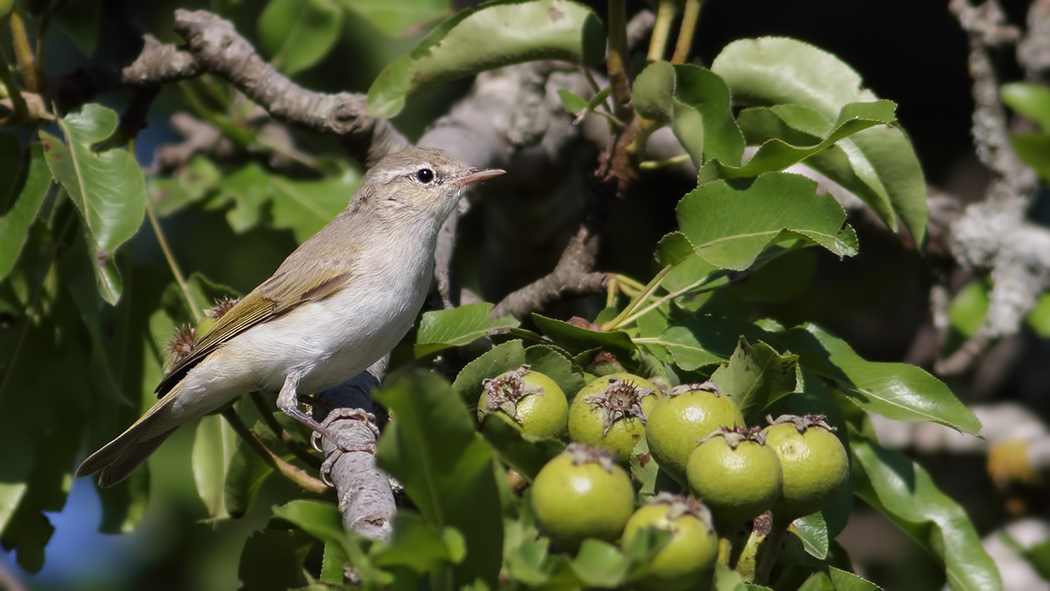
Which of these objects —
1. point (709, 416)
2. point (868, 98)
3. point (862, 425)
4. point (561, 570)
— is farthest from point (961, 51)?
point (561, 570)

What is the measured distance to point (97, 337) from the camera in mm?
3367

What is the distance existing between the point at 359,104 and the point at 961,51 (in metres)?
4.60

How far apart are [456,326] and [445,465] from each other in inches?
47.2


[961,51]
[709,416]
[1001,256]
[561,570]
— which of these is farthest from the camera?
[961,51]

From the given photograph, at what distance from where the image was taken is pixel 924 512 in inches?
109

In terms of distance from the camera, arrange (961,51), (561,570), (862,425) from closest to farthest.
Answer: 1. (561,570)
2. (862,425)
3. (961,51)

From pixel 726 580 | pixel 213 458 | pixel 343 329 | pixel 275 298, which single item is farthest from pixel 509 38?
pixel 726 580

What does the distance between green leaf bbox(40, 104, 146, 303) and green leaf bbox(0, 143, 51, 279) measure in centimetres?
15

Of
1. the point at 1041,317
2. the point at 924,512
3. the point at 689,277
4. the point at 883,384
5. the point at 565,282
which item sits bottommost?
the point at 1041,317

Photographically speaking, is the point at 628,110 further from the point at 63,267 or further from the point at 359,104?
the point at 63,267

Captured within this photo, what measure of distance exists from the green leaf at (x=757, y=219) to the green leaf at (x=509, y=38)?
0.85 meters

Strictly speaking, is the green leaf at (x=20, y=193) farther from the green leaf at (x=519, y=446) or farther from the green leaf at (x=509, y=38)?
the green leaf at (x=519, y=446)

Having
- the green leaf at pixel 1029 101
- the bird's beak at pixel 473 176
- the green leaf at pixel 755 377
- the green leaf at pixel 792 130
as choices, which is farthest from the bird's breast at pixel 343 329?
the green leaf at pixel 1029 101

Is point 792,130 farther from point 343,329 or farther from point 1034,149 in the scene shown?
point 343,329
